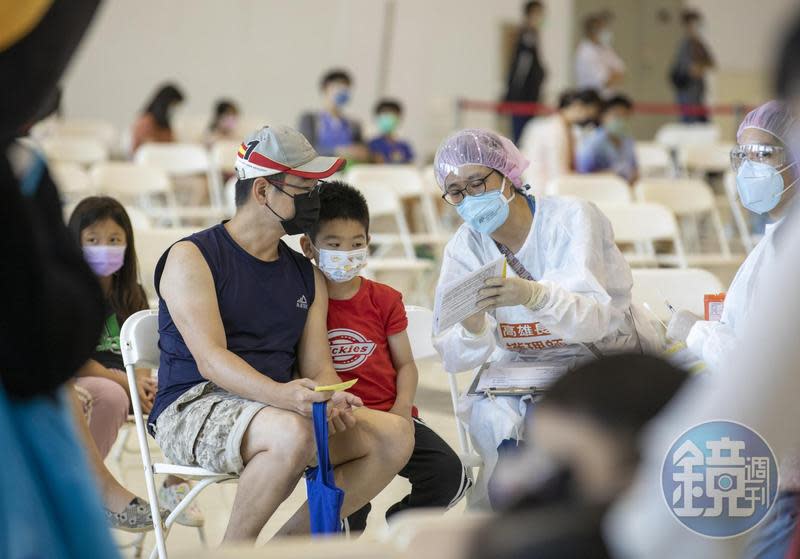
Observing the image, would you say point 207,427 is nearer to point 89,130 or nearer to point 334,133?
point 334,133

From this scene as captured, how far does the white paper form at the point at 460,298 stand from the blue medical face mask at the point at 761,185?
0.60m

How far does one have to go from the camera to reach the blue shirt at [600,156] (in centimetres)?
815

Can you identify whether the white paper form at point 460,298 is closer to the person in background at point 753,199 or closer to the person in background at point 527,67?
the person in background at point 753,199

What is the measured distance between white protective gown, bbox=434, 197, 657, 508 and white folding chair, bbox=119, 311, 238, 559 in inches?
26.3

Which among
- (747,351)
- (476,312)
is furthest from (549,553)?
(476,312)

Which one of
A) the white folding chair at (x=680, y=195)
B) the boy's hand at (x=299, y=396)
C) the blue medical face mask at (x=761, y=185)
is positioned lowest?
the boy's hand at (x=299, y=396)

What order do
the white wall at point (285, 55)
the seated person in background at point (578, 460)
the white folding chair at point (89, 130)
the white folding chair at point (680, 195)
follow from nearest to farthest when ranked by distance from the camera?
the seated person in background at point (578, 460) < the white folding chair at point (680, 195) < the white folding chair at point (89, 130) < the white wall at point (285, 55)

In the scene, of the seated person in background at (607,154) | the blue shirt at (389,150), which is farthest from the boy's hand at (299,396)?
the blue shirt at (389,150)

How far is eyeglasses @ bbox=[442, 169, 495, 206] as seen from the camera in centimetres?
308

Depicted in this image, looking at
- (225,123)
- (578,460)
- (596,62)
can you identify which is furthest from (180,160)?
(578,460)

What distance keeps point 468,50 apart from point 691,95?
2.62 m

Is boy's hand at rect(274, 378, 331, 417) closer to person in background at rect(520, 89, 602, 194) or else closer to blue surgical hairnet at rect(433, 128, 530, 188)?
blue surgical hairnet at rect(433, 128, 530, 188)

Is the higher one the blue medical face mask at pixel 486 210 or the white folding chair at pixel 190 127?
the white folding chair at pixel 190 127

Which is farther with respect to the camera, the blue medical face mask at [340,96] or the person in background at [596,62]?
the person in background at [596,62]
